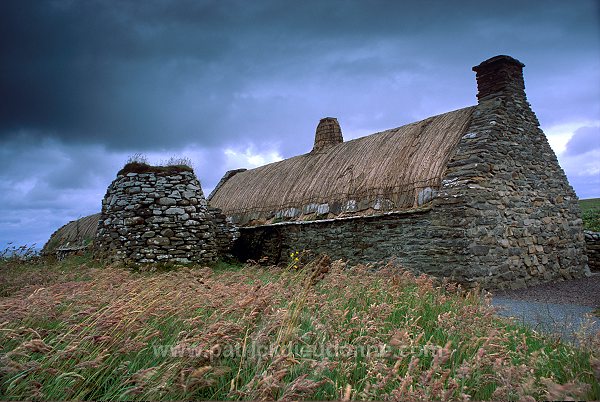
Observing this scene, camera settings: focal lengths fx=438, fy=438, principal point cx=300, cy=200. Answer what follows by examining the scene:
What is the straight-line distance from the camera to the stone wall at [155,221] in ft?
45.5

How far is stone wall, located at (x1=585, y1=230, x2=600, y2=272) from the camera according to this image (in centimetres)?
1677

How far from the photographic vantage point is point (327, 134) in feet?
67.9

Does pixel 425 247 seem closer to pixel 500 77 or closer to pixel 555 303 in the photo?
pixel 555 303

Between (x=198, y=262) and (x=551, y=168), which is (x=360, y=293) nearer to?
(x=198, y=262)

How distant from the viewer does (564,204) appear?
15.2 meters

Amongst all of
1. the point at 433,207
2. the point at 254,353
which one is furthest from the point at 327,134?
the point at 254,353

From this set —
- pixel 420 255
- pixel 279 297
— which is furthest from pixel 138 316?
pixel 420 255

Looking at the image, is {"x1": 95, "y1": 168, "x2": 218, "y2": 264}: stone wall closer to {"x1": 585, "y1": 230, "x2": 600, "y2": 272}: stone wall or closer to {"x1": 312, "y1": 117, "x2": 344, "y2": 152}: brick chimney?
{"x1": 312, "y1": 117, "x2": 344, "y2": 152}: brick chimney

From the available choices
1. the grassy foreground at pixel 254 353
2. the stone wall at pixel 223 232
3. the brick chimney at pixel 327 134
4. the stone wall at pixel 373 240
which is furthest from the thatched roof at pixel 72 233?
the grassy foreground at pixel 254 353

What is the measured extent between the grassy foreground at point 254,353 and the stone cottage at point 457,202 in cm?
575

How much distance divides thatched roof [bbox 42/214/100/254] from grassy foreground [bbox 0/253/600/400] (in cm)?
1893

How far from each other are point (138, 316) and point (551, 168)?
14901mm

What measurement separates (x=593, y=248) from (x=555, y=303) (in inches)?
334

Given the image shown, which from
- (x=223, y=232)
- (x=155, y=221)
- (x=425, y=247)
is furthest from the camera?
(x=223, y=232)
